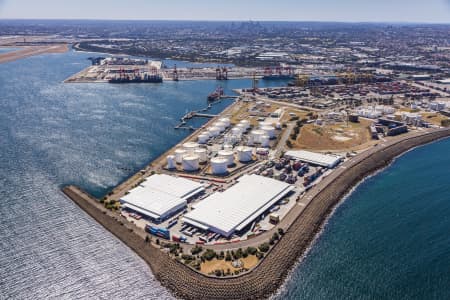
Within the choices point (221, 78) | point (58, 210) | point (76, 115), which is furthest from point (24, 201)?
point (221, 78)

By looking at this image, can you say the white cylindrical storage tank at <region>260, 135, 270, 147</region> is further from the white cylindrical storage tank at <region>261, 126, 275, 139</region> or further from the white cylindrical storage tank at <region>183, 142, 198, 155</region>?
the white cylindrical storage tank at <region>183, 142, 198, 155</region>

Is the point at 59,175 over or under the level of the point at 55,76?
under

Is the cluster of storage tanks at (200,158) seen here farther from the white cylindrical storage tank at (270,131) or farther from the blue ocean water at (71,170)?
the white cylindrical storage tank at (270,131)

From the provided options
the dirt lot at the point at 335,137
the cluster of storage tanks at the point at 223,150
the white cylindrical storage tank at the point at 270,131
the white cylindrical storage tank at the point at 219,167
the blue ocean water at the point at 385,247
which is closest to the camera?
the blue ocean water at the point at 385,247

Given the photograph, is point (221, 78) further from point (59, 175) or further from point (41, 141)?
point (59, 175)

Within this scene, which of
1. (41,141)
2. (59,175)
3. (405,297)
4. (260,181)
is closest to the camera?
(405,297)

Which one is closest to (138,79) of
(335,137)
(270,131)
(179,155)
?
(270,131)

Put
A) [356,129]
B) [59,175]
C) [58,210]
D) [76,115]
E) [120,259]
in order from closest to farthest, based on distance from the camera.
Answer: [120,259]
[58,210]
[59,175]
[356,129]
[76,115]

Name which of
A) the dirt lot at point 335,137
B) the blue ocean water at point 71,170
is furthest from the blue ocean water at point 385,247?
the blue ocean water at point 71,170
